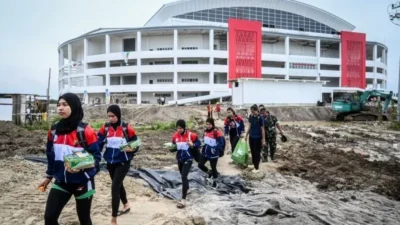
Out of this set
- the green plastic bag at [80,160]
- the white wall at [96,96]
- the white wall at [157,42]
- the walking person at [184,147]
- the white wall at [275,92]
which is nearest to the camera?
the green plastic bag at [80,160]

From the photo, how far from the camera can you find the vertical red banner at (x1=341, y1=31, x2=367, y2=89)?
54.2m

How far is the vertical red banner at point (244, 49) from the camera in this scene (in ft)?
155

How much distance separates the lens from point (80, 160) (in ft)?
10.9

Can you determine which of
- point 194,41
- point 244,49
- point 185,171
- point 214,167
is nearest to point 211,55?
point 244,49

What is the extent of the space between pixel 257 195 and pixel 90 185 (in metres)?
3.98

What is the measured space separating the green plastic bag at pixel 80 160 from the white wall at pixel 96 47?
52774mm

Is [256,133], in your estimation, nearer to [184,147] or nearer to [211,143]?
[211,143]

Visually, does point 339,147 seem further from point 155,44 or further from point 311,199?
point 155,44

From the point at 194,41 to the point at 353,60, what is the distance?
82.5 feet

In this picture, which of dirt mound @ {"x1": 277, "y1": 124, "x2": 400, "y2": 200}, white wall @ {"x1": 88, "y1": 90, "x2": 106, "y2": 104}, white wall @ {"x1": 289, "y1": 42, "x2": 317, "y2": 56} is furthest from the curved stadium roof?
dirt mound @ {"x1": 277, "y1": 124, "x2": 400, "y2": 200}

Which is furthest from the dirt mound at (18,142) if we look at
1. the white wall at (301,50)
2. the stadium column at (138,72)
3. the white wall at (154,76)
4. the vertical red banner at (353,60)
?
the vertical red banner at (353,60)

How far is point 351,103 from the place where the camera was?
2950 cm

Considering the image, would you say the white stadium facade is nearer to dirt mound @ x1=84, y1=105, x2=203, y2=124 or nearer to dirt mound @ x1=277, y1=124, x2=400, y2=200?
dirt mound @ x1=84, y1=105, x2=203, y2=124

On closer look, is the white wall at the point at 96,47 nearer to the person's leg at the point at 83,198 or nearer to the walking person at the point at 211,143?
the walking person at the point at 211,143
